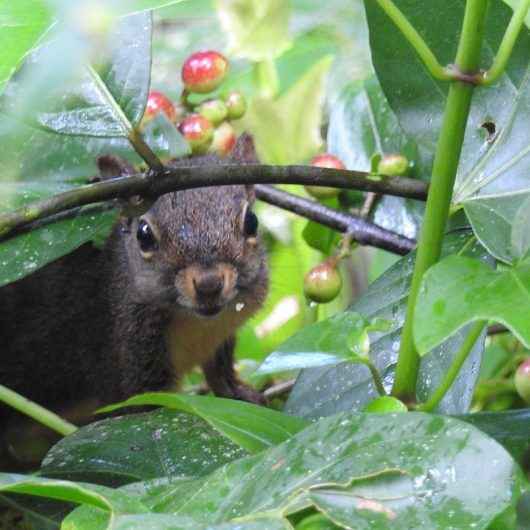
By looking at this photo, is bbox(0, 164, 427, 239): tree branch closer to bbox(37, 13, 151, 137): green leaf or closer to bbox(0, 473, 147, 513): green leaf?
bbox(37, 13, 151, 137): green leaf

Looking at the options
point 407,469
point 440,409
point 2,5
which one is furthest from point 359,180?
point 407,469

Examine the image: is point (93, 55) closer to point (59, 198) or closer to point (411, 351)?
point (59, 198)

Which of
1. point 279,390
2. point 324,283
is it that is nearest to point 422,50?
point 324,283

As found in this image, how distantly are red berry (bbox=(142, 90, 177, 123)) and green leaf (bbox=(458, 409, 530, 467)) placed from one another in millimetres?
583

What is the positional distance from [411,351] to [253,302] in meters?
0.81

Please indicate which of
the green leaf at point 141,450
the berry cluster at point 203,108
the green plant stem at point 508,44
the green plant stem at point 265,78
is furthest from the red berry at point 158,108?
the green plant stem at point 508,44

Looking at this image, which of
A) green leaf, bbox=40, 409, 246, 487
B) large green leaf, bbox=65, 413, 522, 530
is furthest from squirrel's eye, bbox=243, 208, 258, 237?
large green leaf, bbox=65, 413, 522, 530

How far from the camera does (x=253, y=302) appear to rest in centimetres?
159

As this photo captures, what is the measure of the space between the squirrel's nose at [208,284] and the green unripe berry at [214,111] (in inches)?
7.4

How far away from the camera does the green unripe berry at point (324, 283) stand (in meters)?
1.19

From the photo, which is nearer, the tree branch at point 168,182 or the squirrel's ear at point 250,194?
the tree branch at point 168,182

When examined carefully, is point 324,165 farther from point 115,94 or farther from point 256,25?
point 115,94

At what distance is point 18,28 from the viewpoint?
32.8 inches

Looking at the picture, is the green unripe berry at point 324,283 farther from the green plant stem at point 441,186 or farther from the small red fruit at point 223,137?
the green plant stem at point 441,186
